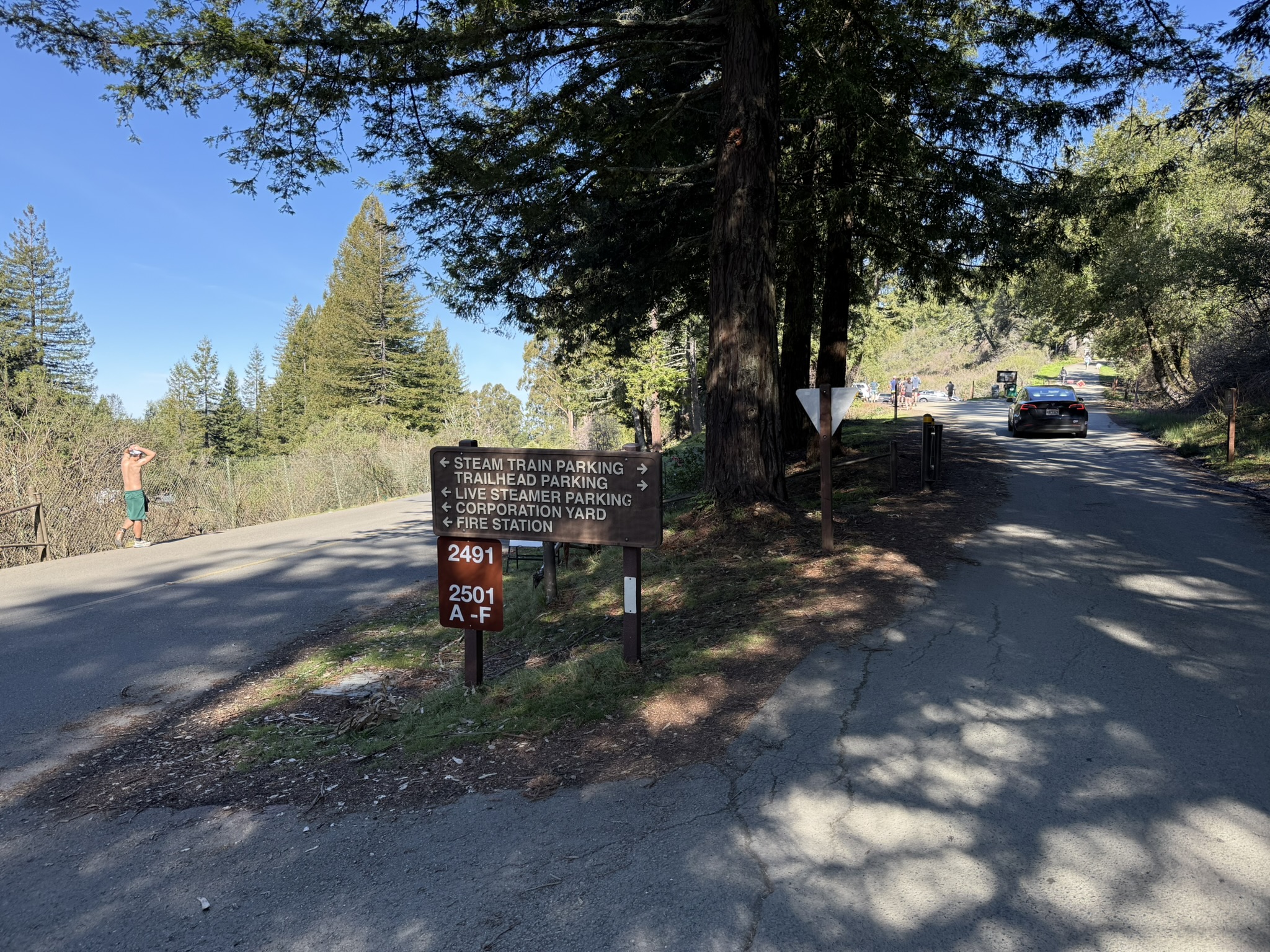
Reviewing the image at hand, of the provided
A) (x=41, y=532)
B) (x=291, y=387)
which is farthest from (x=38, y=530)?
(x=291, y=387)

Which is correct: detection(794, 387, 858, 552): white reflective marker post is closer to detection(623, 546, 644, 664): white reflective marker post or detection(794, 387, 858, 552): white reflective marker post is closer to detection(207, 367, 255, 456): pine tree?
detection(623, 546, 644, 664): white reflective marker post

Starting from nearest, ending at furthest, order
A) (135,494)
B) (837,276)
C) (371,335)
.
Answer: (135,494)
(837,276)
(371,335)

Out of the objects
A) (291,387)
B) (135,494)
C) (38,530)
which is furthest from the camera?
(291,387)

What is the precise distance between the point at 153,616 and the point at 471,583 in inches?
205

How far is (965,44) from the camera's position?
12422 millimetres

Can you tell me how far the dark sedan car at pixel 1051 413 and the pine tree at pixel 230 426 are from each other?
6883 centimetres

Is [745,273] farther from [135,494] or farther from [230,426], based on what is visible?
[230,426]

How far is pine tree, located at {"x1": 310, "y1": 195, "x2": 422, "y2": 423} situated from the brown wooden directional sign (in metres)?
52.6

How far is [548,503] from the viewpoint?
573cm

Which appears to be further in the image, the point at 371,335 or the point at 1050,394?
the point at 371,335

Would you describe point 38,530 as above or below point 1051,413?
below

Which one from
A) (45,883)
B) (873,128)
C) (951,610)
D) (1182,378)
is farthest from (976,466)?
(1182,378)

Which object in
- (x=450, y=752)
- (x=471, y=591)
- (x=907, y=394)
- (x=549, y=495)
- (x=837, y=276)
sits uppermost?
(x=837, y=276)

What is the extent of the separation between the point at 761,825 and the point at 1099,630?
151 inches
